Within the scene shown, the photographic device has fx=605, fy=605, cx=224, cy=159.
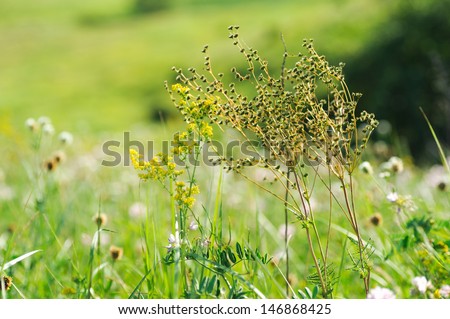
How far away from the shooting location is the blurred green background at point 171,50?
456 inches

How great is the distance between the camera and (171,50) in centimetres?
3769

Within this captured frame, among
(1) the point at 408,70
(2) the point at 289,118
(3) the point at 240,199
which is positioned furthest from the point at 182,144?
(1) the point at 408,70

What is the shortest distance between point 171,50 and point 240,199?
3339 centimetres

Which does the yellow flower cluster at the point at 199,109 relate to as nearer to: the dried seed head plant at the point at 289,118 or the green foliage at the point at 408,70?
the dried seed head plant at the point at 289,118

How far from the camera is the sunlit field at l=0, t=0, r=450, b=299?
179cm

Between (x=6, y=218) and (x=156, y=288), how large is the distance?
8.65ft

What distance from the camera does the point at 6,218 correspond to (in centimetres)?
442

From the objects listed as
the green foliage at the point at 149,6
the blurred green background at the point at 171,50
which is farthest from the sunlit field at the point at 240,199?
the green foliage at the point at 149,6

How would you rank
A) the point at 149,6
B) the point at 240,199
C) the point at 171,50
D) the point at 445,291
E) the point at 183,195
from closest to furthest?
1. the point at 183,195
2. the point at 445,291
3. the point at 240,199
4. the point at 171,50
5. the point at 149,6

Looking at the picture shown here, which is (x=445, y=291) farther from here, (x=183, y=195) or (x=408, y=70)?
(x=408, y=70)

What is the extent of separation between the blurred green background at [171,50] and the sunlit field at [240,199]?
29 centimetres

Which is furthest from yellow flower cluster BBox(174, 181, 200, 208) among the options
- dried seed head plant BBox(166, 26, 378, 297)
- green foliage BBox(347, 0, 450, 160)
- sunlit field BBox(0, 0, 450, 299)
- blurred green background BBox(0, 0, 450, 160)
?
green foliage BBox(347, 0, 450, 160)
